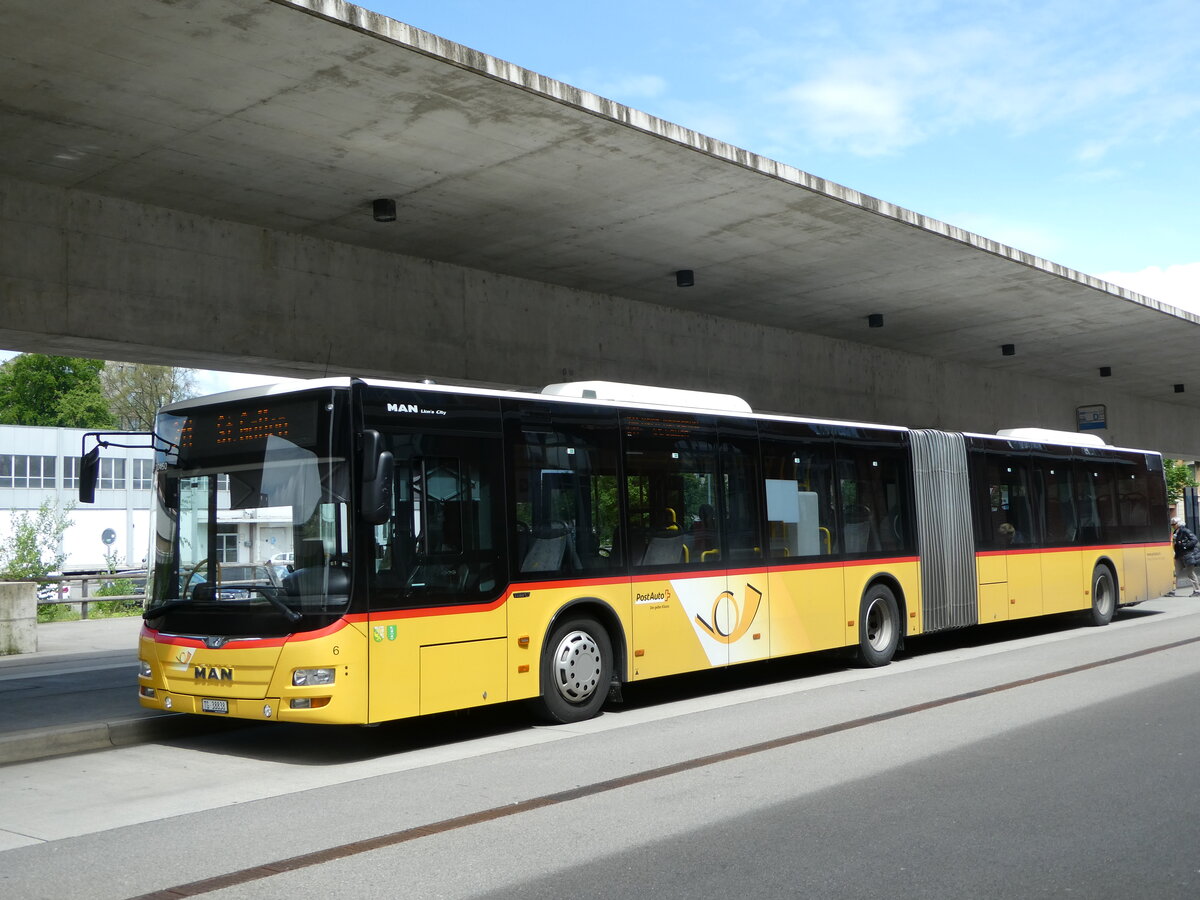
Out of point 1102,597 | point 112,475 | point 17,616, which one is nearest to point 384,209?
point 17,616

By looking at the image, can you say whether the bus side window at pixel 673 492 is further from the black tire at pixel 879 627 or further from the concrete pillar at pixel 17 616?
the concrete pillar at pixel 17 616

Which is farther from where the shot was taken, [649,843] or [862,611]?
[862,611]

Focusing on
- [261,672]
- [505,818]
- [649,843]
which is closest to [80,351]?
[261,672]

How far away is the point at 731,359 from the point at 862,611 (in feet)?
24.8

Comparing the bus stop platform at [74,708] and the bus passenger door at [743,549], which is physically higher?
the bus passenger door at [743,549]

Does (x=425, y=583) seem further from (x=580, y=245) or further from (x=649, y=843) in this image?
(x=580, y=245)

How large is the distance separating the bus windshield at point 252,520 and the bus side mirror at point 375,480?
0.30 meters

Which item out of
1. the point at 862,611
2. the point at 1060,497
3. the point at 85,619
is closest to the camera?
the point at 862,611

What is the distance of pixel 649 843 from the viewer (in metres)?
6.41

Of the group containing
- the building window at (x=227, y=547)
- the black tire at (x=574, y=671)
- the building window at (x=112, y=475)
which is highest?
the building window at (x=112, y=475)

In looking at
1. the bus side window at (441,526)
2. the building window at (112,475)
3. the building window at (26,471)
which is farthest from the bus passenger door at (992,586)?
the building window at (26,471)

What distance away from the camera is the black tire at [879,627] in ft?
49.4

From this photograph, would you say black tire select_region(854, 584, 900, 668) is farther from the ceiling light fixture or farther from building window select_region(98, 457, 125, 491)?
building window select_region(98, 457, 125, 491)

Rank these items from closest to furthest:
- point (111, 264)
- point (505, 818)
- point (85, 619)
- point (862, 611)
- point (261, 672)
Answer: point (505, 818) → point (261, 672) → point (111, 264) → point (862, 611) → point (85, 619)
